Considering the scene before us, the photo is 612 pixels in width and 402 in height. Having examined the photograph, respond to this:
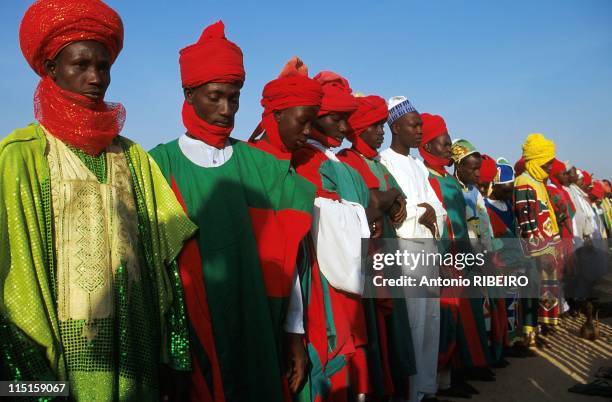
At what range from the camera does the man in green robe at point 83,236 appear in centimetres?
199

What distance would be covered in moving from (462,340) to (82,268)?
16.1 ft

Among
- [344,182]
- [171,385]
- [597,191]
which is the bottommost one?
[171,385]

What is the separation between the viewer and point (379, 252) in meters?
4.40

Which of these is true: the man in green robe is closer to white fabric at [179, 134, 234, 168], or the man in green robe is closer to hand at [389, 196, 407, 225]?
white fabric at [179, 134, 234, 168]

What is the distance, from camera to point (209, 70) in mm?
2916

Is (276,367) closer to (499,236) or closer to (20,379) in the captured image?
(20,379)

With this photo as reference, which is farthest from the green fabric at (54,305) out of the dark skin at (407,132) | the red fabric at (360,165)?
the dark skin at (407,132)

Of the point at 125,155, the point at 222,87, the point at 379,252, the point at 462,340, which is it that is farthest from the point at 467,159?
the point at 125,155

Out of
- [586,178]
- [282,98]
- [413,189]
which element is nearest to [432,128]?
[413,189]

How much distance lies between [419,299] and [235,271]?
2799mm

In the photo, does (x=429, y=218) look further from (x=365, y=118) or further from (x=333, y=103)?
(x=333, y=103)

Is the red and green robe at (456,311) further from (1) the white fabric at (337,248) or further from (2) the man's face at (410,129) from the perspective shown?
(1) the white fabric at (337,248)

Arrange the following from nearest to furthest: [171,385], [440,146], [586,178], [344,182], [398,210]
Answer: [171,385], [344,182], [398,210], [440,146], [586,178]

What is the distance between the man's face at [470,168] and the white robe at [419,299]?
2083 millimetres
